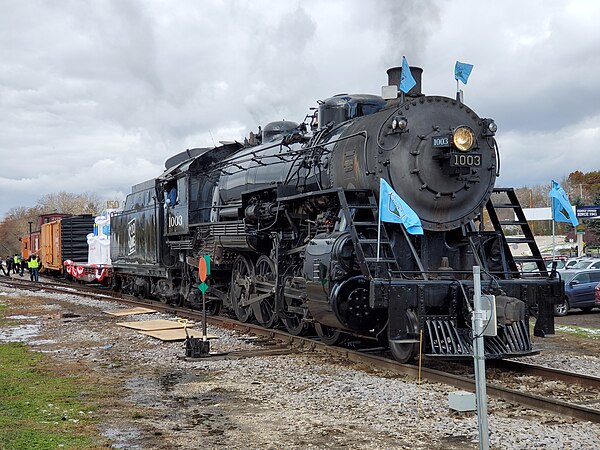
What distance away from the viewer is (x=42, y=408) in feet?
23.5

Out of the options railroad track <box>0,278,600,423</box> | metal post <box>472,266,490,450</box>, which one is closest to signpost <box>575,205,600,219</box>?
railroad track <box>0,278,600,423</box>

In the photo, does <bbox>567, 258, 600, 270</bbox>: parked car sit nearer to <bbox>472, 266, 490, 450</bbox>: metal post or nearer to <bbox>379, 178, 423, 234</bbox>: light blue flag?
<bbox>379, 178, 423, 234</bbox>: light blue flag

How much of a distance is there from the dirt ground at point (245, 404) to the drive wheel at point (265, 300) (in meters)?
1.21

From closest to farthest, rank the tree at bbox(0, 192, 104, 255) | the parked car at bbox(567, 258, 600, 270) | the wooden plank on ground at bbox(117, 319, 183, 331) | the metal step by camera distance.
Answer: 1. the metal step
2. the wooden plank on ground at bbox(117, 319, 183, 331)
3. the parked car at bbox(567, 258, 600, 270)
4. the tree at bbox(0, 192, 104, 255)

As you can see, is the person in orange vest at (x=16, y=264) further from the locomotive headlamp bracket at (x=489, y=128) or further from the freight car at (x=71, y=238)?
the locomotive headlamp bracket at (x=489, y=128)

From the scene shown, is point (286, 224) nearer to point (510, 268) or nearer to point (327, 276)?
point (327, 276)

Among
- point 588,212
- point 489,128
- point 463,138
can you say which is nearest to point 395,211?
point 463,138

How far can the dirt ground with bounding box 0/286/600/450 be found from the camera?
5949 millimetres

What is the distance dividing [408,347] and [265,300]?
4.72 meters

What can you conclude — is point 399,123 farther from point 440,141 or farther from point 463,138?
point 463,138

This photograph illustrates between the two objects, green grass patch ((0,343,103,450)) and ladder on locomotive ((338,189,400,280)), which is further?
ladder on locomotive ((338,189,400,280))

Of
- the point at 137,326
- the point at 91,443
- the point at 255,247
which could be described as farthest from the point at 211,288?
the point at 91,443

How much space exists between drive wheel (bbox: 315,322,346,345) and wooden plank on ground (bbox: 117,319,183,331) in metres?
4.14

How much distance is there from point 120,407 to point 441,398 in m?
3.54
